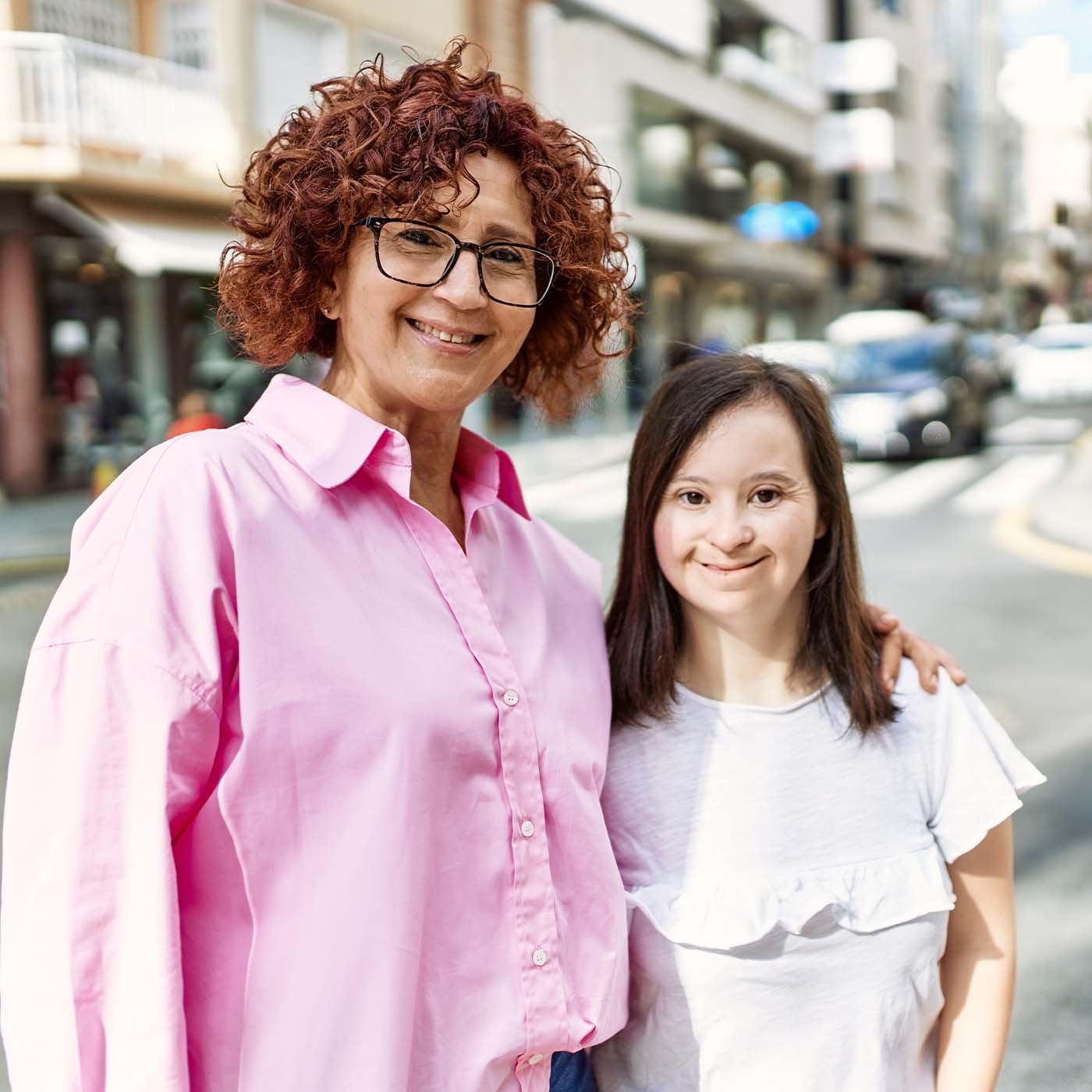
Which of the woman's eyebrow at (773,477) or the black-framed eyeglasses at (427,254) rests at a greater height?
the black-framed eyeglasses at (427,254)

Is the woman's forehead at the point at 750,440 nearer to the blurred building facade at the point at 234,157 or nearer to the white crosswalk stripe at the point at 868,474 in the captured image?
the blurred building facade at the point at 234,157

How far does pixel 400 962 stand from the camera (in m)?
1.37

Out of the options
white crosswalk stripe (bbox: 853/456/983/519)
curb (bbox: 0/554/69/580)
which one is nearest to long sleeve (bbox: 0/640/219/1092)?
curb (bbox: 0/554/69/580)

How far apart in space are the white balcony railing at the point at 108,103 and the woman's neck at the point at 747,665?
1413 cm

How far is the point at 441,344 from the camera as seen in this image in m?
1.60

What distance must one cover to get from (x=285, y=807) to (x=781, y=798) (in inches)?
28.1

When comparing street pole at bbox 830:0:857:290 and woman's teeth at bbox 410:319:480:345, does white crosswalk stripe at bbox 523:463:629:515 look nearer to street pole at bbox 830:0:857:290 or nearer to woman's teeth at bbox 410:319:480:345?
woman's teeth at bbox 410:319:480:345

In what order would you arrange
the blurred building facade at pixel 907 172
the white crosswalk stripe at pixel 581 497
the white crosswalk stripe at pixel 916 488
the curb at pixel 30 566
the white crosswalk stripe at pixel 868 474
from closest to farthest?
the curb at pixel 30 566
the white crosswalk stripe at pixel 581 497
the white crosswalk stripe at pixel 916 488
the white crosswalk stripe at pixel 868 474
the blurred building facade at pixel 907 172

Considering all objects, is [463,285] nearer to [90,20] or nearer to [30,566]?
[30,566]

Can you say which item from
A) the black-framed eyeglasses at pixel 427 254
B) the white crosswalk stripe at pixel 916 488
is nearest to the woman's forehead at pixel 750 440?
the black-framed eyeglasses at pixel 427 254

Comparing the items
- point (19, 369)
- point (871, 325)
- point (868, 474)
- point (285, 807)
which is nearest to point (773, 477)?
point (285, 807)

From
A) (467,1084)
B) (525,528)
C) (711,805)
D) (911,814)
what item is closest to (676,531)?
(525,528)

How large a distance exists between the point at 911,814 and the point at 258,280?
1.11 meters

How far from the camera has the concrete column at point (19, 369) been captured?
15.2m
